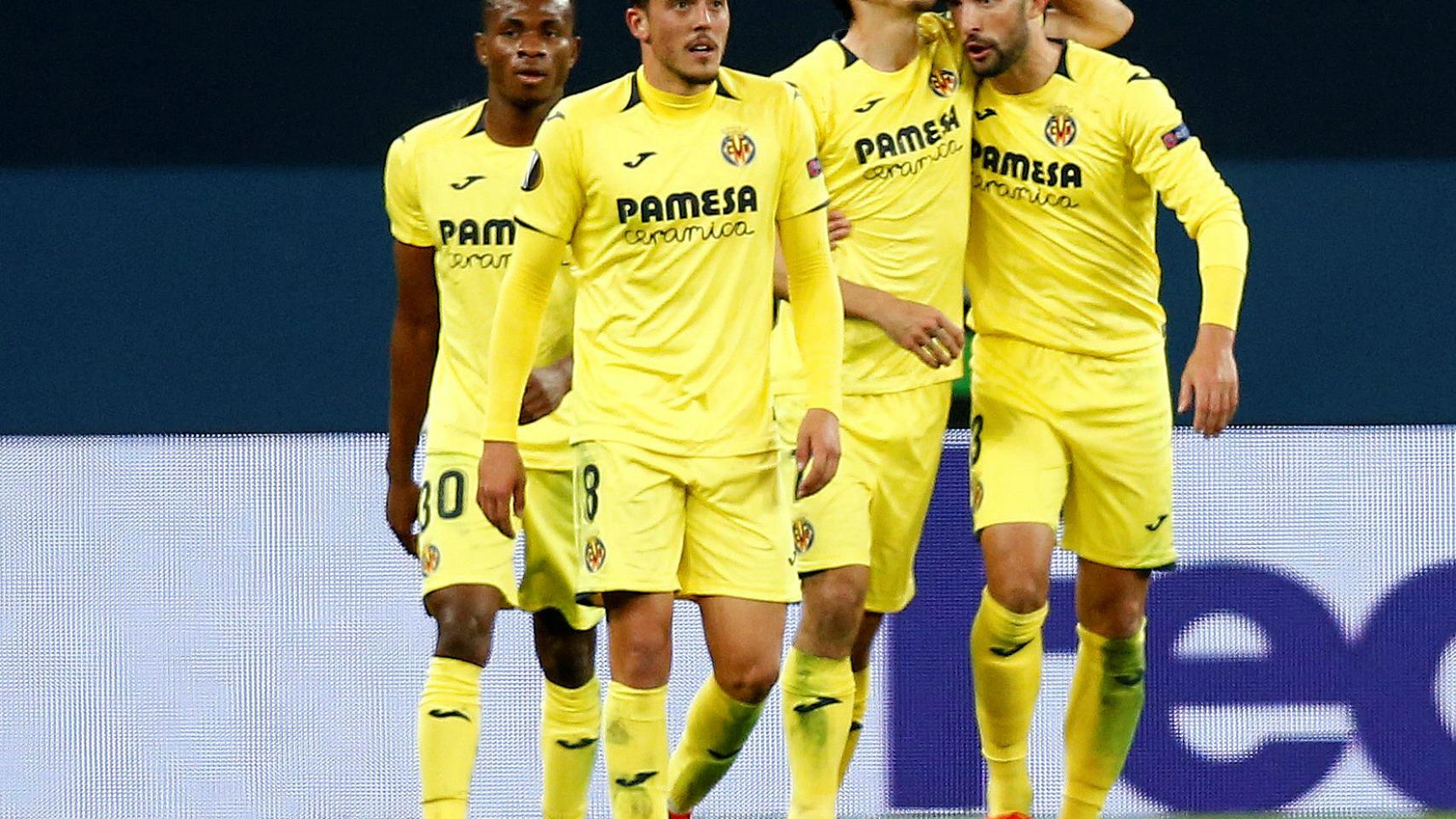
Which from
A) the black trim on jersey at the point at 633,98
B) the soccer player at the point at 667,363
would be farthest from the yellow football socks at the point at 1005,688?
the black trim on jersey at the point at 633,98

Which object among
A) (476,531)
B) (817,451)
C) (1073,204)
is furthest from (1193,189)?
(476,531)

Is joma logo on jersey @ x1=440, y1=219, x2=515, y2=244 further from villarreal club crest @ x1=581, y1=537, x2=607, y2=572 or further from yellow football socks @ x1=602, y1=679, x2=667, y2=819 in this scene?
yellow football socks @ x1=602, y1=679, x2=667, y2=819

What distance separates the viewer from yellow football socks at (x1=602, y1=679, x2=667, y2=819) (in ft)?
15.8

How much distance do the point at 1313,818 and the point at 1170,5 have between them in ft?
8.24

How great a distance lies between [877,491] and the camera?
5.49 metres

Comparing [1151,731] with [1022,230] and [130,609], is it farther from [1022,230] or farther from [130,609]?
[130,609]

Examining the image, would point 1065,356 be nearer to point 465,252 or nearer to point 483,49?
point 465,252

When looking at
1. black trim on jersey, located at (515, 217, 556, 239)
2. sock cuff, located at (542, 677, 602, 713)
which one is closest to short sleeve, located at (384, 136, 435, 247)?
black trim on jersey, located at (515, 217, 556, 239)

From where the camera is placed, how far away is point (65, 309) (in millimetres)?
7586

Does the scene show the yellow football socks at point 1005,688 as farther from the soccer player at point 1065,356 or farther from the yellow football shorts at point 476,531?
the yellow football shorts at point 476,531

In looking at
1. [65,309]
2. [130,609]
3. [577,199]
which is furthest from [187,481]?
[577,199]

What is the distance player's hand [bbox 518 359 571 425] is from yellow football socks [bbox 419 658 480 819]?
55 centimetres

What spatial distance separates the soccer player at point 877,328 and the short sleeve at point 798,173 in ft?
1.52

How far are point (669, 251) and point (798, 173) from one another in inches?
12.7
